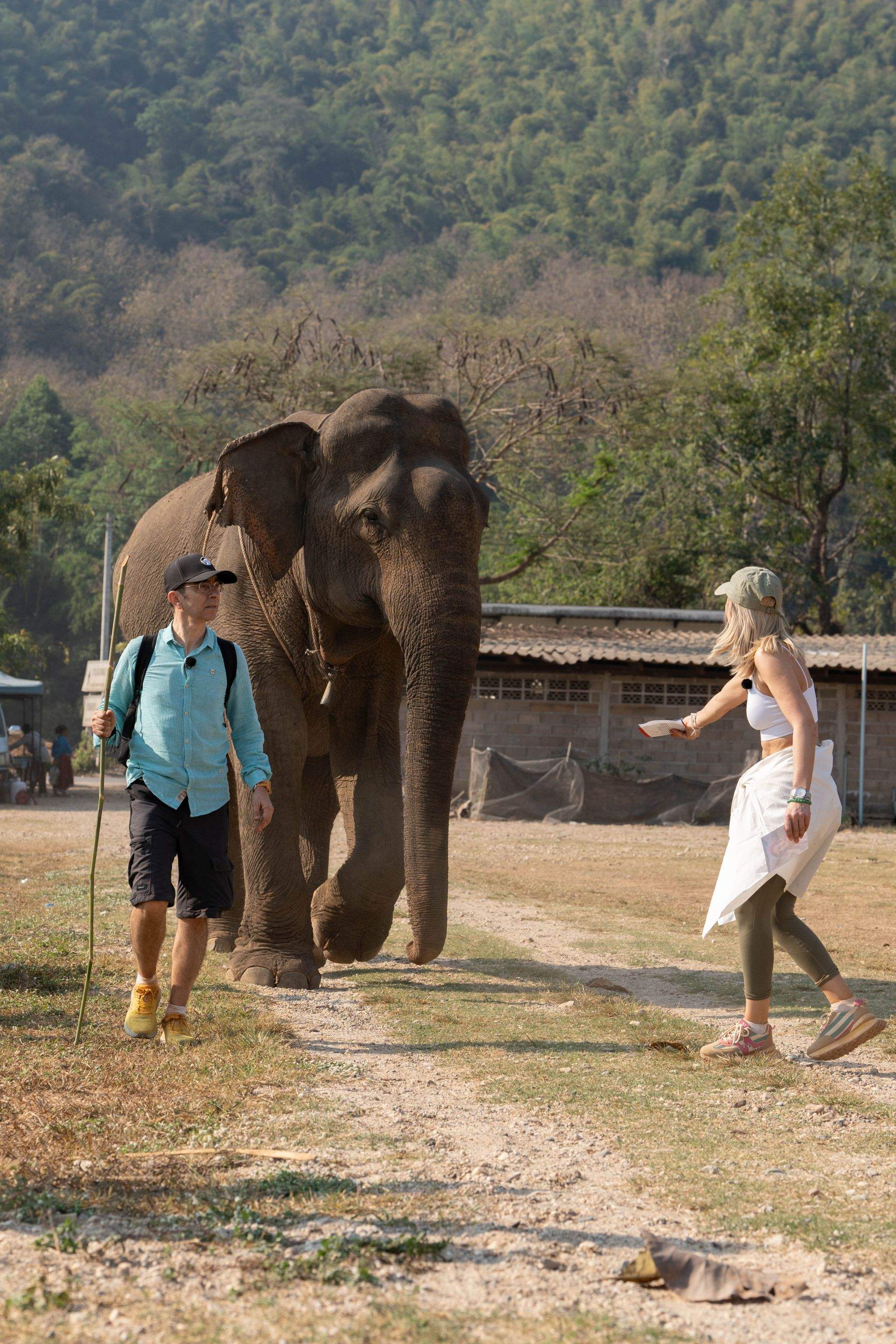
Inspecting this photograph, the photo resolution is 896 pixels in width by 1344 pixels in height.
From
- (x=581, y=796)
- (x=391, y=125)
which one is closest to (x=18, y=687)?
(x=581, y=796)

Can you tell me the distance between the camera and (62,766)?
30891 millimetres

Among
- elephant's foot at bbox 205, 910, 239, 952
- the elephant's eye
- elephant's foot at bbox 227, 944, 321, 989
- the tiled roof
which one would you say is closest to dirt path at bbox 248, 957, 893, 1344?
elephant's foot at bbox 227, 944, 321, 989

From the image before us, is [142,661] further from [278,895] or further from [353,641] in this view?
[353,641]

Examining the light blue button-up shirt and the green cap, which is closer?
the light blue button-up shirt

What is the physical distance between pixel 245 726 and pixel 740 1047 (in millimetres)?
2318

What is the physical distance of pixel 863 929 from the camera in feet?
35.3

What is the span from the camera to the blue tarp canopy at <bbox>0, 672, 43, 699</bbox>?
30391 mm

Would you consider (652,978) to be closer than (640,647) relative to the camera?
Yes

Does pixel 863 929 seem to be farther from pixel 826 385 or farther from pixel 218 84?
pixel 218 84

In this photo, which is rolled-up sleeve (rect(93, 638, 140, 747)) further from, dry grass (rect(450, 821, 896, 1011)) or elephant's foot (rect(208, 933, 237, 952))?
dry grass (rect(450, 821, 896, 1011))

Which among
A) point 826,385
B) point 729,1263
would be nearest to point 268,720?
point 729,1263

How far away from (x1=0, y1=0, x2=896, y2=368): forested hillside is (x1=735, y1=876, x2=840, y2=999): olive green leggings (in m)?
84.1

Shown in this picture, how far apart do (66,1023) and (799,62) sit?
121m

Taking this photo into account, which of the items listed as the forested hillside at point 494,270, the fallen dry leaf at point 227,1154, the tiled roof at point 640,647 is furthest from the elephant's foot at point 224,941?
the forested hillside at point 494,270
